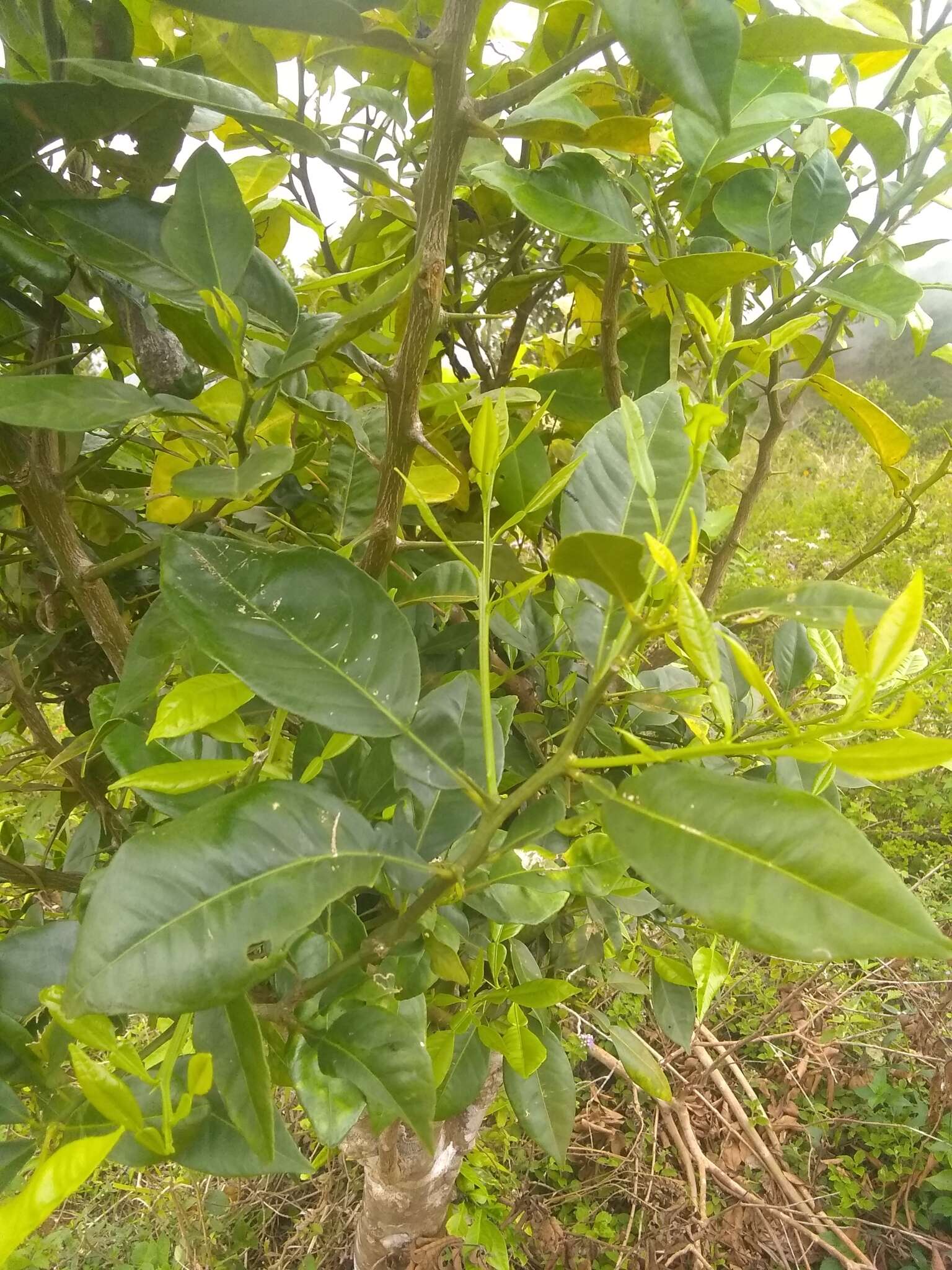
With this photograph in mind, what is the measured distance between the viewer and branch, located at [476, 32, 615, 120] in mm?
267

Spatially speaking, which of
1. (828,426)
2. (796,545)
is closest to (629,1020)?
(796,545)

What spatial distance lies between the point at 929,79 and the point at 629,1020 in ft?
4.33

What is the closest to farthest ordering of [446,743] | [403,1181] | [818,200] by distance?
[446,743]
[818,200]
[403,1181]

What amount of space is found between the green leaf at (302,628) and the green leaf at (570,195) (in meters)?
0.17

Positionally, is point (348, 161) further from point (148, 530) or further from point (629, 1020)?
point (629, 1020)

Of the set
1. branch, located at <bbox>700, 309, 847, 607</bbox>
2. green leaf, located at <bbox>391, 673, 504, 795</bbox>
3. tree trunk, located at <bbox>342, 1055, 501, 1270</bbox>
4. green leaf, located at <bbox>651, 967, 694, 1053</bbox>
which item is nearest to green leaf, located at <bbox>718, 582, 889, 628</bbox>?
green leaf, located at <bbox>391, 673, 504, 795</bbox>

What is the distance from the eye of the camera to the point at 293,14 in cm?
23

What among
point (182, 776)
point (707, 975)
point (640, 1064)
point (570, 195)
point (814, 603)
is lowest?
point (640, 1064)

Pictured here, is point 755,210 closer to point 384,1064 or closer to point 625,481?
point 625,481

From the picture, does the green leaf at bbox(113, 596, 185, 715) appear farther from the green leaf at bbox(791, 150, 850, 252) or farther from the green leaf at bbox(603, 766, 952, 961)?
the green leaf at bbox(791, 150, 850, 252)

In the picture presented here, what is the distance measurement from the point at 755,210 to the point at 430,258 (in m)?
0.22

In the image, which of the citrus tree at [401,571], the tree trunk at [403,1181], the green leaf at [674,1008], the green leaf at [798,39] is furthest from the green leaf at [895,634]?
the tree trunk at [403,1181]

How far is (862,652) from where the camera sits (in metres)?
0.19

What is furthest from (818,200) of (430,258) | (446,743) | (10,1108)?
(10,1108)
